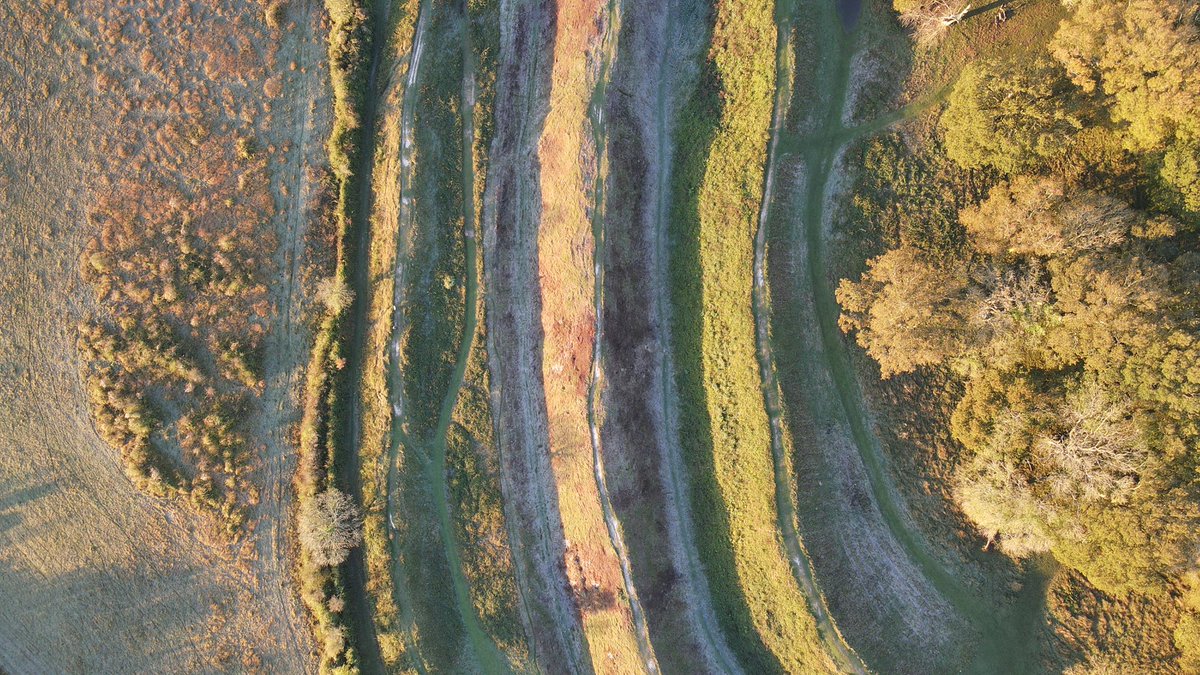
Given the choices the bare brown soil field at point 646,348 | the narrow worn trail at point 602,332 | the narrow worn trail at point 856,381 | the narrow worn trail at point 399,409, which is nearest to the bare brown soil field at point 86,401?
the narrow worn trail at point 399,409

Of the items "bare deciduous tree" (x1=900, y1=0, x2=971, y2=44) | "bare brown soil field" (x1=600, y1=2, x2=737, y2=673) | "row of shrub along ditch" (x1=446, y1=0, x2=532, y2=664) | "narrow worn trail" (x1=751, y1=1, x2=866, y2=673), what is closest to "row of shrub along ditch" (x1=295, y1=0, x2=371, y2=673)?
"row of shrub along ditch" (x1=446, y1=0, x2=532, y2=664)

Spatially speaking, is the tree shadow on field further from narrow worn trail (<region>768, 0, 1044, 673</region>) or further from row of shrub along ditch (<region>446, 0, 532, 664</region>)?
row of shrub along ditch (<region>446, 0, 532, 664</region>)

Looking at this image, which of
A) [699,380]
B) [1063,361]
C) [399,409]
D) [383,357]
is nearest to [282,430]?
[399,409]

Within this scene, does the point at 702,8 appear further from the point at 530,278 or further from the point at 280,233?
the point at 280,233

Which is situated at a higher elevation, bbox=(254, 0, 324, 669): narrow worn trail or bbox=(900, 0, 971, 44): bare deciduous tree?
bbox=(900, 0, 971, 44): bare deciduous tree

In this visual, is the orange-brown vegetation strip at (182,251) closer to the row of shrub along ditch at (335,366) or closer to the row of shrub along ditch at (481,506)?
the row of shrub along ditch at (335,366)
